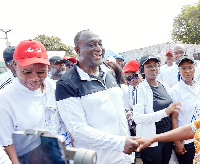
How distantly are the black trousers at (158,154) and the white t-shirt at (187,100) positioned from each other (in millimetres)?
268

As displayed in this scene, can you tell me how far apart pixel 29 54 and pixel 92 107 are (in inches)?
26.2

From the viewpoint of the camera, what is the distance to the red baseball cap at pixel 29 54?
1.46m

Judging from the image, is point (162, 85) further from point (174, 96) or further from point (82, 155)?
point (82, 155)

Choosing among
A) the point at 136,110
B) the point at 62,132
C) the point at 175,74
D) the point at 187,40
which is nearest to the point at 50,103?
the point at 62,132

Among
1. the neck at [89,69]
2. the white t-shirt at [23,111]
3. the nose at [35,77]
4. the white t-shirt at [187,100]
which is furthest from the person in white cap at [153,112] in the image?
the nose at [35,77]

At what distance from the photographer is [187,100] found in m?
2.62

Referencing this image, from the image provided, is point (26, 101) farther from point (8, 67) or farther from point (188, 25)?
point (188, 25)

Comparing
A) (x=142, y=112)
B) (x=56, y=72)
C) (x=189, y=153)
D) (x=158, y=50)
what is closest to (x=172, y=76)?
(x=189, y=153)

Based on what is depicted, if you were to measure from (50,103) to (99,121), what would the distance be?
443 mm

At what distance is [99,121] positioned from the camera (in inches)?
67.4

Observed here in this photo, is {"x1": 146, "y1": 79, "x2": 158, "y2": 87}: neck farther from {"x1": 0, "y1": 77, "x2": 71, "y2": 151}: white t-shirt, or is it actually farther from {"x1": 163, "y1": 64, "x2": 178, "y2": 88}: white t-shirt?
{"x1": 163, "y1": 64, "x2": 178, "y2": 88}: white t-shirt

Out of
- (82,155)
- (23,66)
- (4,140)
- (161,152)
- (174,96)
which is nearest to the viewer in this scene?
(82,155)

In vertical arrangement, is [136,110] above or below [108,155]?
above

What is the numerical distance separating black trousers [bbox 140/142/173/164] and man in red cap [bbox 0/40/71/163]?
1.38 m
